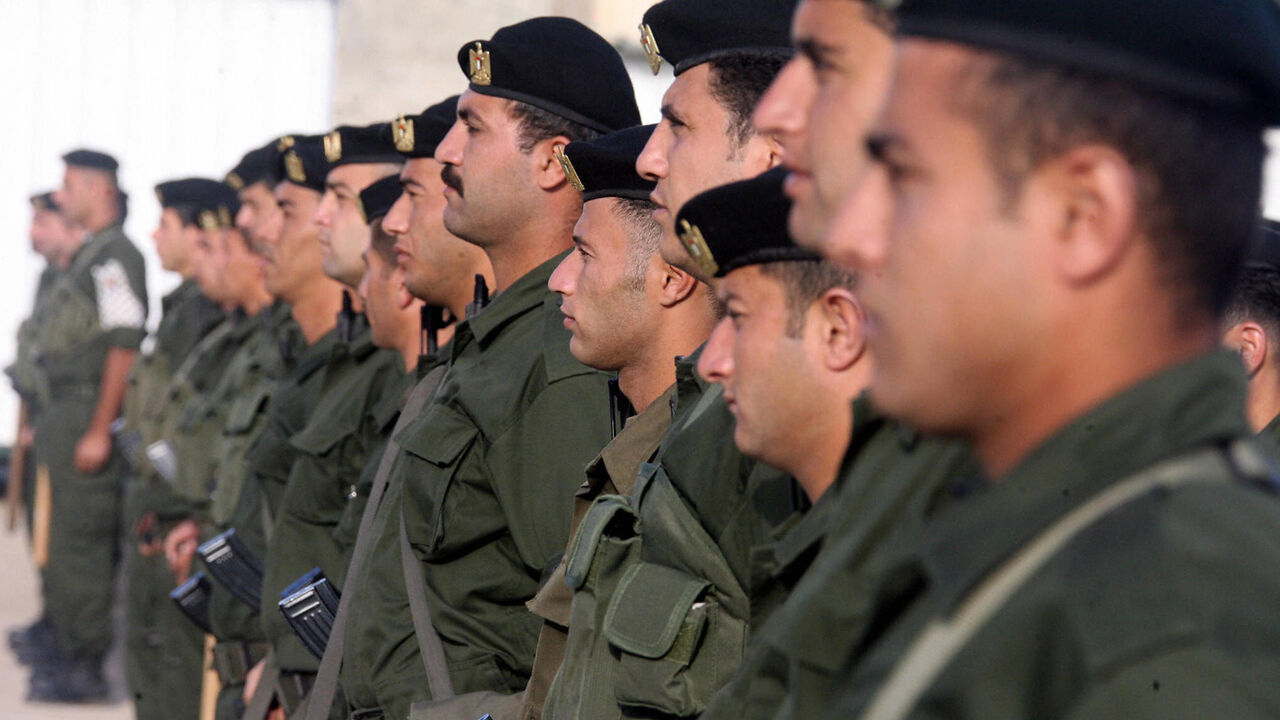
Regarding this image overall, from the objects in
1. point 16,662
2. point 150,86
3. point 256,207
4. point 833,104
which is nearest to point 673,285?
point 833,104

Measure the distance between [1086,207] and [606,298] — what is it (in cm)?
185

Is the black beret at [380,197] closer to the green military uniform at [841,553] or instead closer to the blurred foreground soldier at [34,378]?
the green military uniform at [841,553]

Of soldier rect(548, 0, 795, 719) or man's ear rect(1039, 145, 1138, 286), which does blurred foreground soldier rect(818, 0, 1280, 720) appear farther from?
soldier rect(548, 0, 795, 719)

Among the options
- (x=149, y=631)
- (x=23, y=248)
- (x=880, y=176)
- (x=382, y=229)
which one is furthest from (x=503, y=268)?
(x=23, y=248)

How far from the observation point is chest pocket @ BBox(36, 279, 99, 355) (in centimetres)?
970

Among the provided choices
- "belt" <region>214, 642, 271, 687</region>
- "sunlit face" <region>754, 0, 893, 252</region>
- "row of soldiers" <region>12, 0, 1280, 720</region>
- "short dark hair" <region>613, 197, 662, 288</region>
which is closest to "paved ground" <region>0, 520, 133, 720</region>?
"row of soldiers" <region>12, 0, 1280, 720</region>

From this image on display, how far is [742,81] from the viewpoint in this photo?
271cm

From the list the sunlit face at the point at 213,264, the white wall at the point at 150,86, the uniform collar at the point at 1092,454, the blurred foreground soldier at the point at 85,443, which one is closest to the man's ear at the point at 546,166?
the uniform collar at the point at 1092,454

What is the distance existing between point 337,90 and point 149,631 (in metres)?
2.54

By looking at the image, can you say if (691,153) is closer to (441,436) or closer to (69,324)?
(441,436)

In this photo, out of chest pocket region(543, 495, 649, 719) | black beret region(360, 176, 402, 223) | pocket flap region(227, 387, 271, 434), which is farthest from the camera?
pocket flap region(227, 387, 271, 434)

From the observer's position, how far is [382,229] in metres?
4.64

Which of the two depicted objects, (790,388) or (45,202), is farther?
(45,202)

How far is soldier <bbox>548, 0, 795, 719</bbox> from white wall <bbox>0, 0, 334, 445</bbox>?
28.7ft
